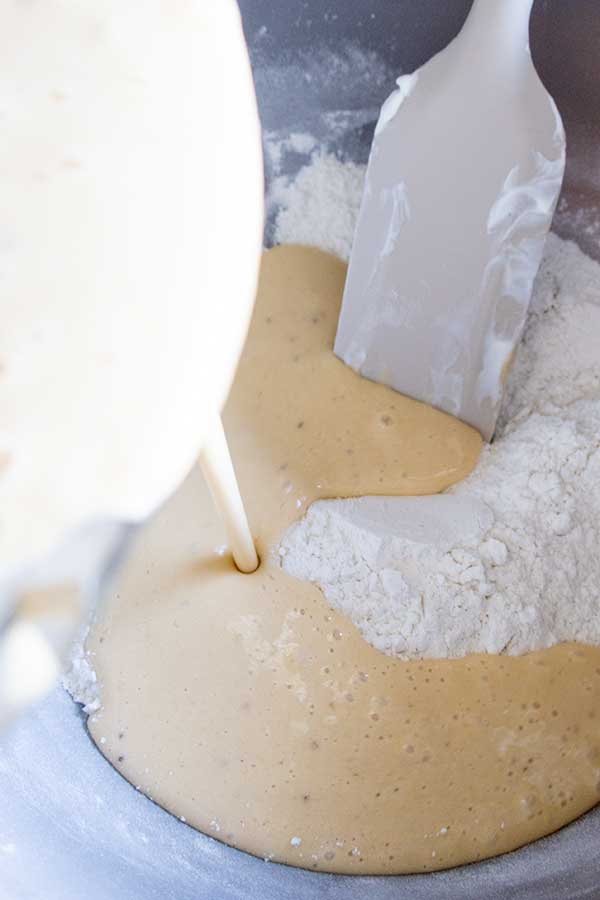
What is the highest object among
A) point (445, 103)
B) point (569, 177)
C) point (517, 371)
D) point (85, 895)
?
point (445, 103)

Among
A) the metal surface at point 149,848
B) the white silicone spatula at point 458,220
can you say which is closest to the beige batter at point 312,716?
the metal surface at point 149,848

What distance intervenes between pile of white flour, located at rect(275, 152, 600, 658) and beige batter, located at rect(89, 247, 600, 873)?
26 millimetres

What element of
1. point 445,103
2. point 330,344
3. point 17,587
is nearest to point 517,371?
point 330,344

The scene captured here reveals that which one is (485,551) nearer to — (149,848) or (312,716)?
(312,716)

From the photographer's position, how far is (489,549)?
1.12 meters

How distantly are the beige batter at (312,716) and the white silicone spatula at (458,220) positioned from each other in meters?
0.14

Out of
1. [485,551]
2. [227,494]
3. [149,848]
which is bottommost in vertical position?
[149,848]

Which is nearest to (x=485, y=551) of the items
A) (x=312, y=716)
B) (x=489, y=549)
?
(x=489, y=549)

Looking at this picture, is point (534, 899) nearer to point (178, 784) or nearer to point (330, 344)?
point (178, 784)

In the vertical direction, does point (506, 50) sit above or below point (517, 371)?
above

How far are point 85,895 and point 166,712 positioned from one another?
0.21 metres

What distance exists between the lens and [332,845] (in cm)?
104

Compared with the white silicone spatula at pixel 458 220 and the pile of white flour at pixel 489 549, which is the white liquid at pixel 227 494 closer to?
the pile of white flour at pixel 489 549

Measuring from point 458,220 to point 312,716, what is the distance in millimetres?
590
